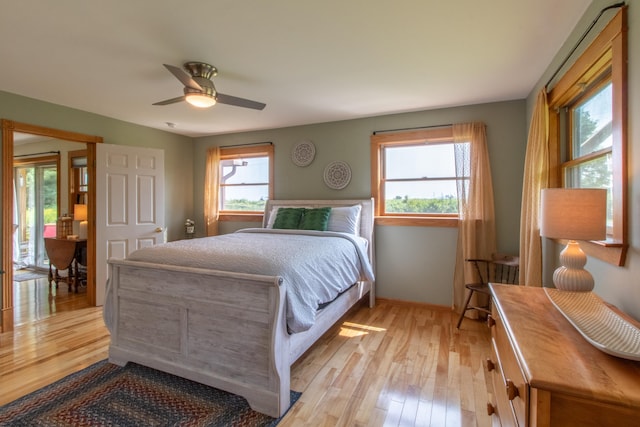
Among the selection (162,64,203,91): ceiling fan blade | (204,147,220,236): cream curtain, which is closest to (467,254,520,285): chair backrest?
(162,64,203,91): ceiling fan blade

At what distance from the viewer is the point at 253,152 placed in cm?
472

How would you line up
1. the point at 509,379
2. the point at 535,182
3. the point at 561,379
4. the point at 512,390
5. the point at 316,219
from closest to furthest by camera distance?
1. the point at 561,379
2. the point at 512,390
3. the point at 509,379
4. the point at 535,182
5. the point at 316,219

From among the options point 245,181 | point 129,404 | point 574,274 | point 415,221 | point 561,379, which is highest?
point 245,181

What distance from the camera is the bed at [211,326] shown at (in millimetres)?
1842

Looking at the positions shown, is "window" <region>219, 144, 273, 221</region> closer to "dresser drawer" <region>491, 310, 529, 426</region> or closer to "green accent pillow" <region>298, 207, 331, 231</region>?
"green accent pillow" <region>298, 207, 331, 231</region>

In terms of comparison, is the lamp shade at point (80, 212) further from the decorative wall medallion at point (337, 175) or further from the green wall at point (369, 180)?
the decorative wall medallion at point (337, 175)

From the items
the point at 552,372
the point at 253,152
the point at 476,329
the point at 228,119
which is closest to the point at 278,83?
the point at 228,119

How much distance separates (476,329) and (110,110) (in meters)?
4.68

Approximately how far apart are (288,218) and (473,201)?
2090 millimetres

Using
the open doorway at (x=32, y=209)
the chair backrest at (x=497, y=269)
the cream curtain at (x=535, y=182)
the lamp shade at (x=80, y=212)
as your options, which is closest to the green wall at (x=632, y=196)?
the cream curtain at (x=535, y=182)

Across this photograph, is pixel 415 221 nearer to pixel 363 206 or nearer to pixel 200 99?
pixel 363 206

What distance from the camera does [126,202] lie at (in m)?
3.95

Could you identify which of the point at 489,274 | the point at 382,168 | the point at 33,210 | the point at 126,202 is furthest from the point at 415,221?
the point at 33,210

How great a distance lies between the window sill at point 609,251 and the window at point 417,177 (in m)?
1.87
